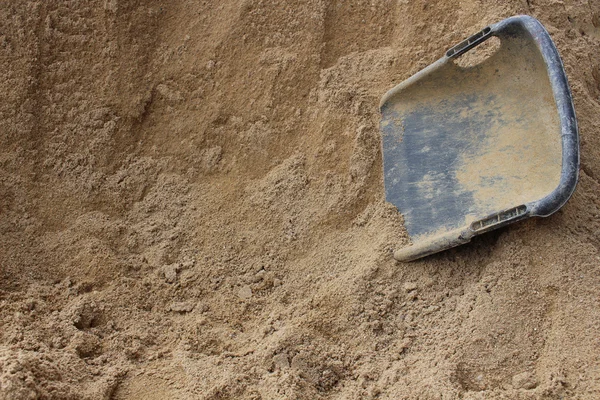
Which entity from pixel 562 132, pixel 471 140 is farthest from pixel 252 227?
pixel 562 132

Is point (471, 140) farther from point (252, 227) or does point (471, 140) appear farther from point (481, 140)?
point (252, 227)

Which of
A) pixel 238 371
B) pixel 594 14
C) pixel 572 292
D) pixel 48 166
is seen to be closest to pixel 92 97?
pixel 48 166

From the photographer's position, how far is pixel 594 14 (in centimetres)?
344

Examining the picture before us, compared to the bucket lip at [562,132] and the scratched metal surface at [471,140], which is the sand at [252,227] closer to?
the scratched metal surface at [471,140]

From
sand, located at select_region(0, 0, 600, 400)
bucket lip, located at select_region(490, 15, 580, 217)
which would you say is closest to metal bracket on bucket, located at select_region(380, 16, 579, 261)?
bucket lip, located at select_region(490, 15, 580, 217)

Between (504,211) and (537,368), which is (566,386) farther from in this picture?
(504,211)

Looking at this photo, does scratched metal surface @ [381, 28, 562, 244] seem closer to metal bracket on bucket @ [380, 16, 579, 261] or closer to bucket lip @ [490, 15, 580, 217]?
metal bracket on bucket @ [380, 16, 579, 261]

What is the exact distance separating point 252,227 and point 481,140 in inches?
41.2

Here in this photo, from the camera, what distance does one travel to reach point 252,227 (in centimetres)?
306

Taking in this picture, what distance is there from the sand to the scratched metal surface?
4.4 inches

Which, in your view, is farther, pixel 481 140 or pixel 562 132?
pixel 481 140

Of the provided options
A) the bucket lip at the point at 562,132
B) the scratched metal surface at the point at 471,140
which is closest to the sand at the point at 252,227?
the scratched metal surface at the point at 471,140

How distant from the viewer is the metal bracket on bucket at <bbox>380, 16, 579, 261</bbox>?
8.39ft

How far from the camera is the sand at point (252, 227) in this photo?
2461 millimetres
